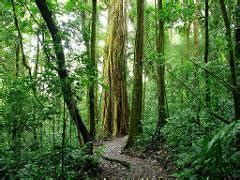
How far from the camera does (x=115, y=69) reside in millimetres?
14359

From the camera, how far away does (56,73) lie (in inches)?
217

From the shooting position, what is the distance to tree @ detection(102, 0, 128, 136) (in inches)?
560

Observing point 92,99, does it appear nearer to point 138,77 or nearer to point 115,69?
point 138,77

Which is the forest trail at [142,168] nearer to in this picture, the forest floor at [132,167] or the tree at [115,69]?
the forest floor at [132,167]

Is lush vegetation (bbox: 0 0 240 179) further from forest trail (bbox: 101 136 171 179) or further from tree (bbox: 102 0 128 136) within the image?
tree (bbox: 102 0 128 136)

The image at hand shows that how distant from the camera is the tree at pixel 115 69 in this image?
14227 millimetres

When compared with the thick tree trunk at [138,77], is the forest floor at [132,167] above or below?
below

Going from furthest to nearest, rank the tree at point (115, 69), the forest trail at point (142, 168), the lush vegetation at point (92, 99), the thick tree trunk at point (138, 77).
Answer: the tree at point (115, 69)
the thick tree trunk at point (138, 77)
the forest trail at point (142, 168)
the lush vegetation at point (92, 99)

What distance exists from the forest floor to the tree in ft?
17.5

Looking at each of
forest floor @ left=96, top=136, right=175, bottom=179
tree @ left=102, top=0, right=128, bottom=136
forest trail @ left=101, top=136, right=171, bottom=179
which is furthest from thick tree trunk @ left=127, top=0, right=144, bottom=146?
tree @ left=102, top=0, right=128, bottom=136

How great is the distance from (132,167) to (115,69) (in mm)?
7713

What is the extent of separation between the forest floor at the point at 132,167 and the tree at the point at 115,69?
17.5 ft

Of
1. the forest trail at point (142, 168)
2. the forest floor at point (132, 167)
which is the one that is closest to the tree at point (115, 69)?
the forest floor at point (132, 167)

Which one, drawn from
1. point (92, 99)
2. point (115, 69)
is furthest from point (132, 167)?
point (115, 69)
